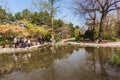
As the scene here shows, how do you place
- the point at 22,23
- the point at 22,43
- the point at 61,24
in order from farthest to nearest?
1. the point at 61,24
2. the point at 22,23
3. the point at 22,43

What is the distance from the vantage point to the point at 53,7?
47594 mm

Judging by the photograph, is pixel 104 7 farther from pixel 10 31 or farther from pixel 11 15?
pixel 11 15

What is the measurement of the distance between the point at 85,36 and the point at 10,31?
19.3m

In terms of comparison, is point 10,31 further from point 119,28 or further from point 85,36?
point 119,28

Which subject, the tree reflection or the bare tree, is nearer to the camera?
the tree reflection

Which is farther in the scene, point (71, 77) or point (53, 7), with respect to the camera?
point (53, 7)

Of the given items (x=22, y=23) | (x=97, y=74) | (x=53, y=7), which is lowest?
(x=97, y=74)

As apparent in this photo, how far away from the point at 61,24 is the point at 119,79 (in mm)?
67622

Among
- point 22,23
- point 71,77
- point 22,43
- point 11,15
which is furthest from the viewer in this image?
point 11,15

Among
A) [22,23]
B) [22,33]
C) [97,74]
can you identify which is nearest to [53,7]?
[22,23]

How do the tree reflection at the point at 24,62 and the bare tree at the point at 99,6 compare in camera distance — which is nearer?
the tree reflection at the point at 24,62

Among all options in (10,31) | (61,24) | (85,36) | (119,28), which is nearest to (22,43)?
(10,31)

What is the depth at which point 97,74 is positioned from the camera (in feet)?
38.5

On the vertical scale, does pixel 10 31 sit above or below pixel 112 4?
below
